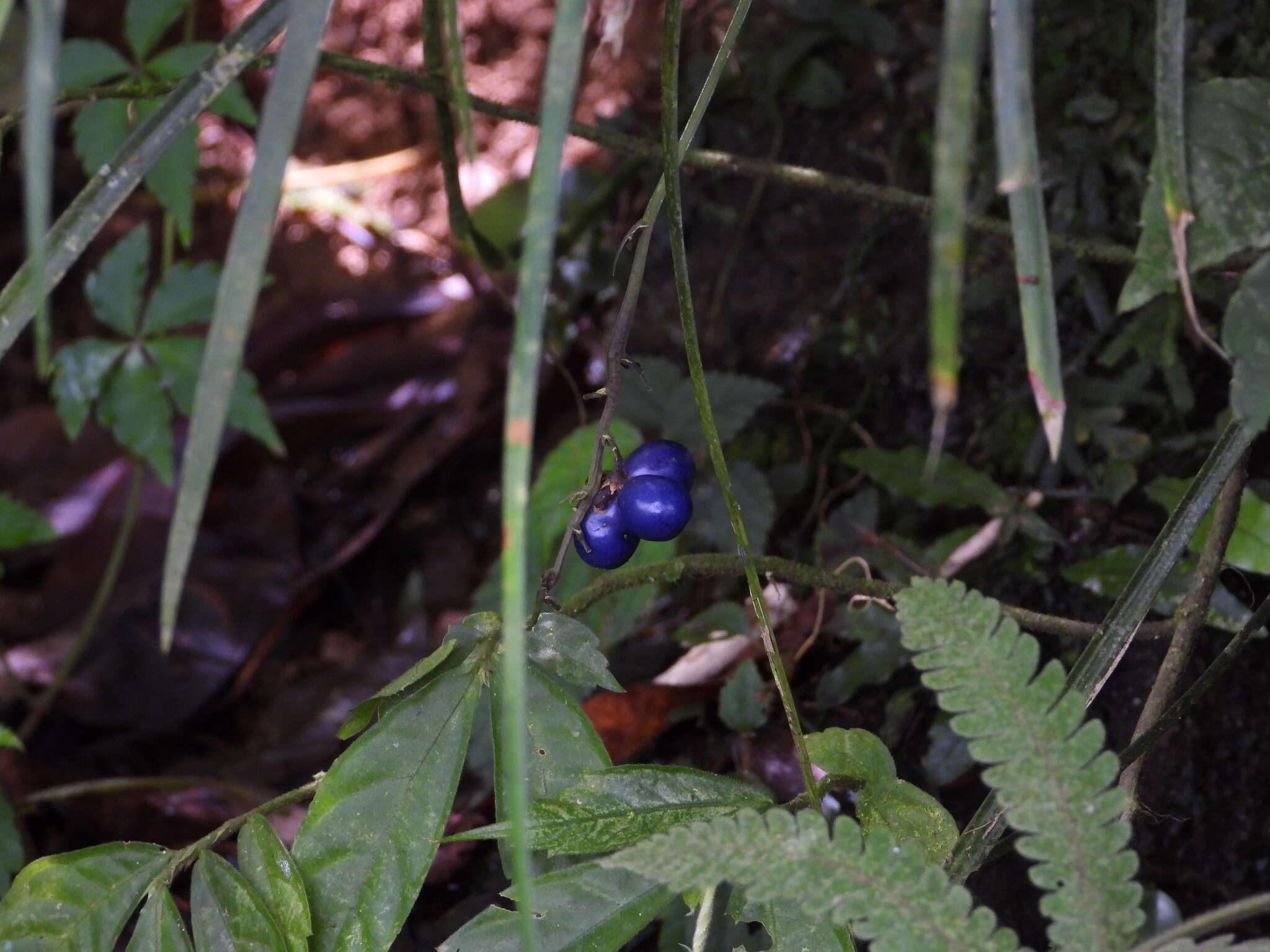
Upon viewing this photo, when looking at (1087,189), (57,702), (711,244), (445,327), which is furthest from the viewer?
(445,327)

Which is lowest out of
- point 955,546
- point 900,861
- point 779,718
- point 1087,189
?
point 779,718

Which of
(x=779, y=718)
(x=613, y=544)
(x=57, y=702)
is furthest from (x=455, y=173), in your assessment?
(x=57, y=702)

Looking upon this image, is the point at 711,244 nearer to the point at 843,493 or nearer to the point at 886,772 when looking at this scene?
the point at 843,493

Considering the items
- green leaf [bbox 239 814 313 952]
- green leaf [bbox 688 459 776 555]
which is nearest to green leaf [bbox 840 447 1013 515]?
green leaf [bbox 688 459 776 555]

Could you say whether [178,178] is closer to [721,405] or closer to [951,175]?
[721,405]

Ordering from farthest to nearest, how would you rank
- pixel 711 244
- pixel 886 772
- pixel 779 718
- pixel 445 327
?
pixel 445 327 < pixel 711 244 < pixel 779 718 < pixel 886 772

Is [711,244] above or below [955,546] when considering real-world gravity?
above
